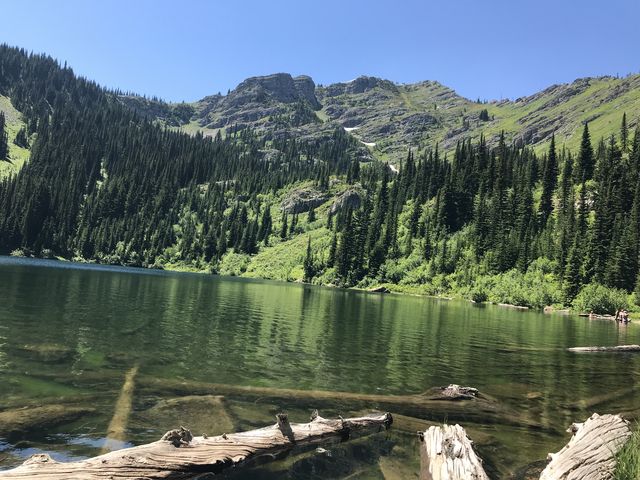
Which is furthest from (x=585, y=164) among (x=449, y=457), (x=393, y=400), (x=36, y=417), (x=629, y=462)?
(x=36, y=417)

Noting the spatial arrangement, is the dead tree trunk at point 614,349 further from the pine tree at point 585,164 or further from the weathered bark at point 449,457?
the pine tree at point 585,164

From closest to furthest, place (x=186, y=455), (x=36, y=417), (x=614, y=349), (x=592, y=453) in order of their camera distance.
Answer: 1. (x=186, y=455)
2. (x=592, y=453)
3. (x=36, y=417)
4. (x=614, y=349)

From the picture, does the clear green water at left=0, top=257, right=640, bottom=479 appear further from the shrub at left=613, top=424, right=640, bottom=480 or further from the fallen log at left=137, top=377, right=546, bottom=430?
the shrub at left=613, top=424, right=640, bottom=480

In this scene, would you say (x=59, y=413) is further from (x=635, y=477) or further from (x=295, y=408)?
(x=635, y=477)

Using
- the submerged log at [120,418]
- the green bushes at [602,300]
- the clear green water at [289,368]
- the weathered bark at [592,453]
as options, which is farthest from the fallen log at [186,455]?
the green bushes at [602,300]

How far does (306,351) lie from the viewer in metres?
29.9

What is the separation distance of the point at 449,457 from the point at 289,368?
1463 cm

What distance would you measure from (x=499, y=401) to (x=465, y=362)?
979 centimetres

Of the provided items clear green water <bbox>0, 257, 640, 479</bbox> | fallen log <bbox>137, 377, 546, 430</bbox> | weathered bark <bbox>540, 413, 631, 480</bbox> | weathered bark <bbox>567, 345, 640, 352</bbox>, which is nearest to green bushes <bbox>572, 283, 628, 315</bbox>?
clear green water <bbox>0, 257, 640, 479</bbox>

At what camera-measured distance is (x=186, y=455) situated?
9.96m

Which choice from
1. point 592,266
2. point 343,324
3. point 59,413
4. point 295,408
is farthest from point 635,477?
point 592,266

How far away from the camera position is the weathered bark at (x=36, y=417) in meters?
13.3

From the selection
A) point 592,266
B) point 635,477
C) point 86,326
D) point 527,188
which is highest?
point 527,188

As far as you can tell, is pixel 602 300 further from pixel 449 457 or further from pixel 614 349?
pixel 449 457
